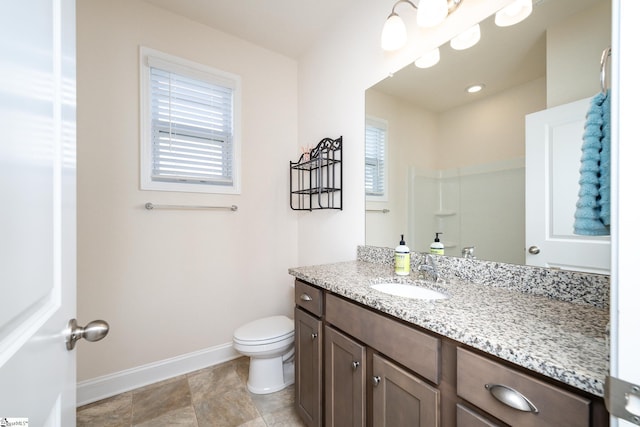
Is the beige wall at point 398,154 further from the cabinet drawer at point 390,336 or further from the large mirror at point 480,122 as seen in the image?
the cabinet drawer at point 390,336

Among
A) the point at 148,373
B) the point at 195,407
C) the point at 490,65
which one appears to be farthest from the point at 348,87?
the point at 148,373

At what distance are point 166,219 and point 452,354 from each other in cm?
196

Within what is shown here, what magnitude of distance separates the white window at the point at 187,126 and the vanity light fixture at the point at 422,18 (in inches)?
52.4

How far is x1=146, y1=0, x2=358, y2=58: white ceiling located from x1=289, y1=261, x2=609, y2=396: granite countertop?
197cm

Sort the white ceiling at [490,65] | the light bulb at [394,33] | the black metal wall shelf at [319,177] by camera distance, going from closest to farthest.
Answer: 1. the white ceiling at [490,65]
2. the light bulb at [394,33]
3. the black metal wall shelf at [319,177]

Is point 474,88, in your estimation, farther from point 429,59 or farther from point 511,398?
point 511,398

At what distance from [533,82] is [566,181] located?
1.38 feet

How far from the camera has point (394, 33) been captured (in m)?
1.44

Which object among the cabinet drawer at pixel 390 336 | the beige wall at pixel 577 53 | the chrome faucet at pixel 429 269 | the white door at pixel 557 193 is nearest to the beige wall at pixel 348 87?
the beige wall at pixel 577 53

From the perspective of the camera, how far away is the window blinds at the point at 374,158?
169 centimetres

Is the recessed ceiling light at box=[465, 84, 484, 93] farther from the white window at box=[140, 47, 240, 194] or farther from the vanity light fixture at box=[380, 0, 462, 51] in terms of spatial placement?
the white window at box=[140, 47, 240, 194]

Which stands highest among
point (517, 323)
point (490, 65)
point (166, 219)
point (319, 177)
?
point (490, 65)

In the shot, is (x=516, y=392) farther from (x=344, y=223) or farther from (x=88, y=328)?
(x=344, y=223)
